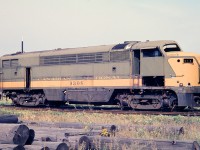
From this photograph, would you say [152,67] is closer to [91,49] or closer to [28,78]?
[91,49]

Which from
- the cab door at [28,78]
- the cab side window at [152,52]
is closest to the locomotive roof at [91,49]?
the cab side window at [152,52]

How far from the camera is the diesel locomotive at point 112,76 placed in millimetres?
17297

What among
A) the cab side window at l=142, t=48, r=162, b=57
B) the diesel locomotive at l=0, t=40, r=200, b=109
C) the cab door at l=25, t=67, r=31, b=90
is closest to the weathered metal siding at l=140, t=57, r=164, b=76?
the diesel locomotive at l=0, t=40, r=200, b=109

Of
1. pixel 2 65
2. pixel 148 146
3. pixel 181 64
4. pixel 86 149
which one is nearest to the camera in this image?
pixel 148 146

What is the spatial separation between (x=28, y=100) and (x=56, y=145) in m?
17.3

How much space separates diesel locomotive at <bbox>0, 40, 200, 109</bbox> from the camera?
17297 millimetres

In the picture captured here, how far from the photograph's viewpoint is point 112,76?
19391 millimetres

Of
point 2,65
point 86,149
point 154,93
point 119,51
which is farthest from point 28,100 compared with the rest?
point 86,149

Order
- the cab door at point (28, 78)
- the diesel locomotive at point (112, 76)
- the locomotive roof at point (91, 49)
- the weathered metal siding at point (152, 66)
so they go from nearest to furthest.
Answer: the diesel locomotive at point (112, 76) → the weathered metal siding at point (152, 66) → the locomotive roof at point (91, 49) → the cab door at point (28, 78)

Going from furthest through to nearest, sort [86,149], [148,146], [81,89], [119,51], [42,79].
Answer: [42,79] < [81,89] < [119,51] < [86,149] < [148,146]

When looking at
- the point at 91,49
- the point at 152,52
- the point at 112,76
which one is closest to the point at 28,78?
the point at 91,49

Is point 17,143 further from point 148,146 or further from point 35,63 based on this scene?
point 35,63

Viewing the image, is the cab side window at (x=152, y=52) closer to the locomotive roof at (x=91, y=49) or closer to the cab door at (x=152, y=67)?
the cab door at (x=152, y=67)

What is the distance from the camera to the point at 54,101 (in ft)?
75.7
